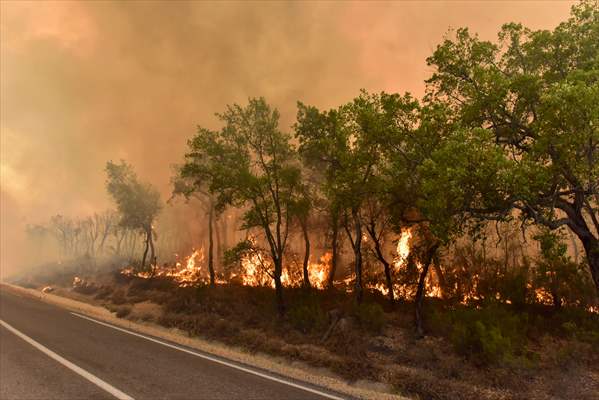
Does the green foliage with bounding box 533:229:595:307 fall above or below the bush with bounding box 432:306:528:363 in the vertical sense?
above

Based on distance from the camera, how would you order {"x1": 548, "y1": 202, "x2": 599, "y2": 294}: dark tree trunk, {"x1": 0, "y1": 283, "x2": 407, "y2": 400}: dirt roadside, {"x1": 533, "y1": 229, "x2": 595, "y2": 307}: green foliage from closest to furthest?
{"x1": 0, "y1": 283, "x2": 407, "y2": 400}: dirt roadside
{"x1": 548, "y1": 202, "x2": 599, "y2": 294}: dark tree trunk
{"x1": 533, "y1": 229, "x2": 595, "y2": 307}: green foliage

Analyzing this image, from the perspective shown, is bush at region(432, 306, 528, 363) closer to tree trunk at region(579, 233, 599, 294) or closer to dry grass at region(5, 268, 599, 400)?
dry grass at region(5, 268, 599, 400)

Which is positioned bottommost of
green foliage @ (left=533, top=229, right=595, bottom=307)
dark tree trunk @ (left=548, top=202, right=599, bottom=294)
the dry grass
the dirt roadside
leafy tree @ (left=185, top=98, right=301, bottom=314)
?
the dirt roadside

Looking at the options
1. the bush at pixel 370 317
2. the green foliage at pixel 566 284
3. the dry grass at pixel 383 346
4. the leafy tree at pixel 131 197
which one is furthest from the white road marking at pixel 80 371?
the leafy tree at pixel 131 197

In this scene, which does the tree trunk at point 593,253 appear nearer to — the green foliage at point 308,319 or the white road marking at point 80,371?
the green foliage at point 308,319

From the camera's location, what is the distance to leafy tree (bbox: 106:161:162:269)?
44.4m

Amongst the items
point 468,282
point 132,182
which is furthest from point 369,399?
point 132,182

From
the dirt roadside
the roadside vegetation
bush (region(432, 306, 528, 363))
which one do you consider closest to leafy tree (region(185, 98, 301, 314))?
the roadside vegetation

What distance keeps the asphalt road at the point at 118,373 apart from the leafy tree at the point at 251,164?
8697 mm

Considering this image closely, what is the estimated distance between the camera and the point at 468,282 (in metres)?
23.0

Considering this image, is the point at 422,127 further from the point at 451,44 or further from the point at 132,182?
the point at 132,182

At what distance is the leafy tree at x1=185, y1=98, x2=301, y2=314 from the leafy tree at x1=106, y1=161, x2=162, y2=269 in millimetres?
26913

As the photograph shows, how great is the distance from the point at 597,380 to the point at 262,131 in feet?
58.6

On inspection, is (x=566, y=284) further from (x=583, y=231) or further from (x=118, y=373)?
(x=118, y=373)
